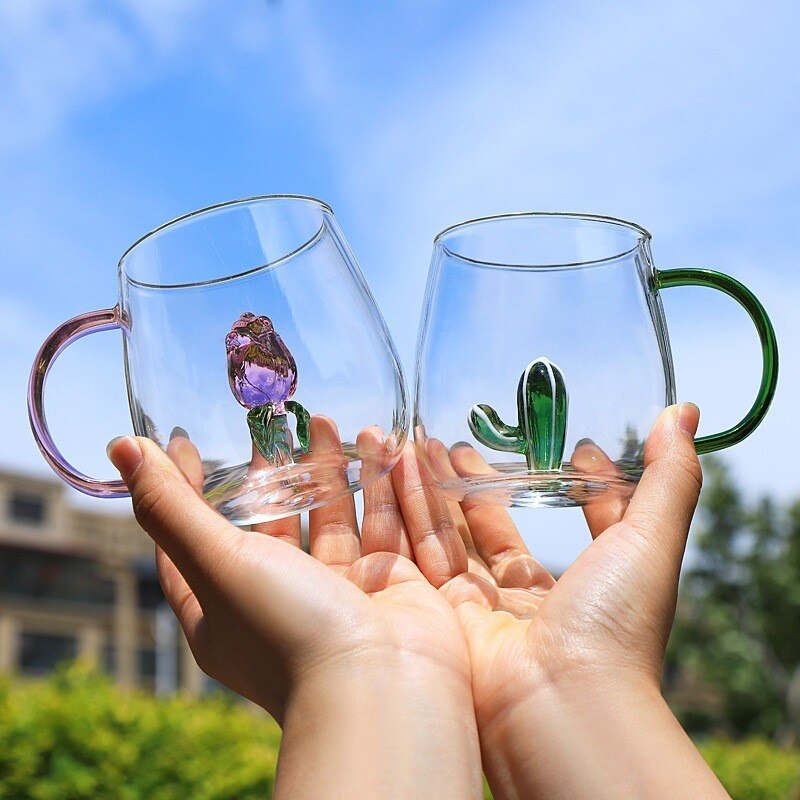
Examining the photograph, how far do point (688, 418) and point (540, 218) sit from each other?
484 mm

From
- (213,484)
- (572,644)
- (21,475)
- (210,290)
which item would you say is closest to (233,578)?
(213,484)

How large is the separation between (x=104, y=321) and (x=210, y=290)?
35 cm

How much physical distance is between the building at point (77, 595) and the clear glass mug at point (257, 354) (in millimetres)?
34928

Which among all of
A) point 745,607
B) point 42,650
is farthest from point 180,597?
point 42,650

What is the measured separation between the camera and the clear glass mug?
1830mm

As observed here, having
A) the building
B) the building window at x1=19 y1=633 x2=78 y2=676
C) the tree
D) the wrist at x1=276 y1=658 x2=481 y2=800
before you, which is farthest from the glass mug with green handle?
the building window at x1=19 y1=633 x2=78 y2=676

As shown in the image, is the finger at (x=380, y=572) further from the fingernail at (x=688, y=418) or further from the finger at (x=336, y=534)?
the fingernail at (x=688, y=418)

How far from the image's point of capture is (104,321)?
206 centimetres

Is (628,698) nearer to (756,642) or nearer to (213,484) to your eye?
(213,484)

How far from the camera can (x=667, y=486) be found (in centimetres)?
198

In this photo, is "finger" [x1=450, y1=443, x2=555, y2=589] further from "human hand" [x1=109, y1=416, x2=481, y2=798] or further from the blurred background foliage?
the blurred background foliage

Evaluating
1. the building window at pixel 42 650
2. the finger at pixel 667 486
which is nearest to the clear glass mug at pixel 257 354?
the finger at pixel 667 486

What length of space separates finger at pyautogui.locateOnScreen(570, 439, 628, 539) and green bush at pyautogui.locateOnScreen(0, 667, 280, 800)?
3544mm

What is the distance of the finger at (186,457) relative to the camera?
1.87 metres
